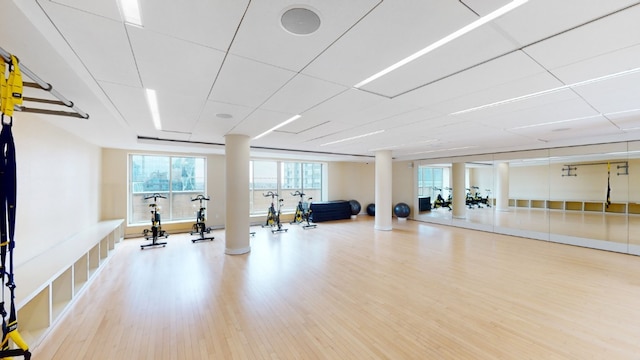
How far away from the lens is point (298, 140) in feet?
20.4

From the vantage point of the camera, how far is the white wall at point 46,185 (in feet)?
9.79

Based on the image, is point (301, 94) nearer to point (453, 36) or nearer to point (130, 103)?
point (453, 36)

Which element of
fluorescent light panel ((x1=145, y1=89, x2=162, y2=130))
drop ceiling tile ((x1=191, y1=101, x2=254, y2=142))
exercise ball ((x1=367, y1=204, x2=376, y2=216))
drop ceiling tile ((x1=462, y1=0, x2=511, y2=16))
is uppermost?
drop ceiling tile ((x1=462, y1=0, x2=511, y2=16))

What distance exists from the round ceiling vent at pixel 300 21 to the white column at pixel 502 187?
922 cm

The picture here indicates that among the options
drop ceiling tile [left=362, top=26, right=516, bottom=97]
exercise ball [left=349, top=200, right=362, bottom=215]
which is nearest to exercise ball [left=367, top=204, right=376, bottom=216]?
exercise ball [left=349, top=200, right=362, bottom=215]

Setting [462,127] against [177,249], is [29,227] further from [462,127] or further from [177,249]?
[462,127]

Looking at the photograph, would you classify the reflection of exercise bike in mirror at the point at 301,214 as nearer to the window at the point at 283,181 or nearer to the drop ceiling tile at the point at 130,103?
the window at the point at 283,181

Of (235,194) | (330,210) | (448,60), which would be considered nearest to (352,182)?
(330,210)

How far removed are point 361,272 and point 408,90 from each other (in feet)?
10.3

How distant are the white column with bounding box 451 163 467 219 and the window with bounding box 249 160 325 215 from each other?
545 centimetres

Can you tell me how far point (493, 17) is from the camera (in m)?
1.57

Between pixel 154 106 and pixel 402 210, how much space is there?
30.4 feet

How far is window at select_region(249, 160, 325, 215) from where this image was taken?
9.38 meters

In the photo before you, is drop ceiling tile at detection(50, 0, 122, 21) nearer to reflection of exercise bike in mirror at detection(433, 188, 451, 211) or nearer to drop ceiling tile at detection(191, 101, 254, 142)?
drop ceiling tile at detection(191, 101, 254, 142)
